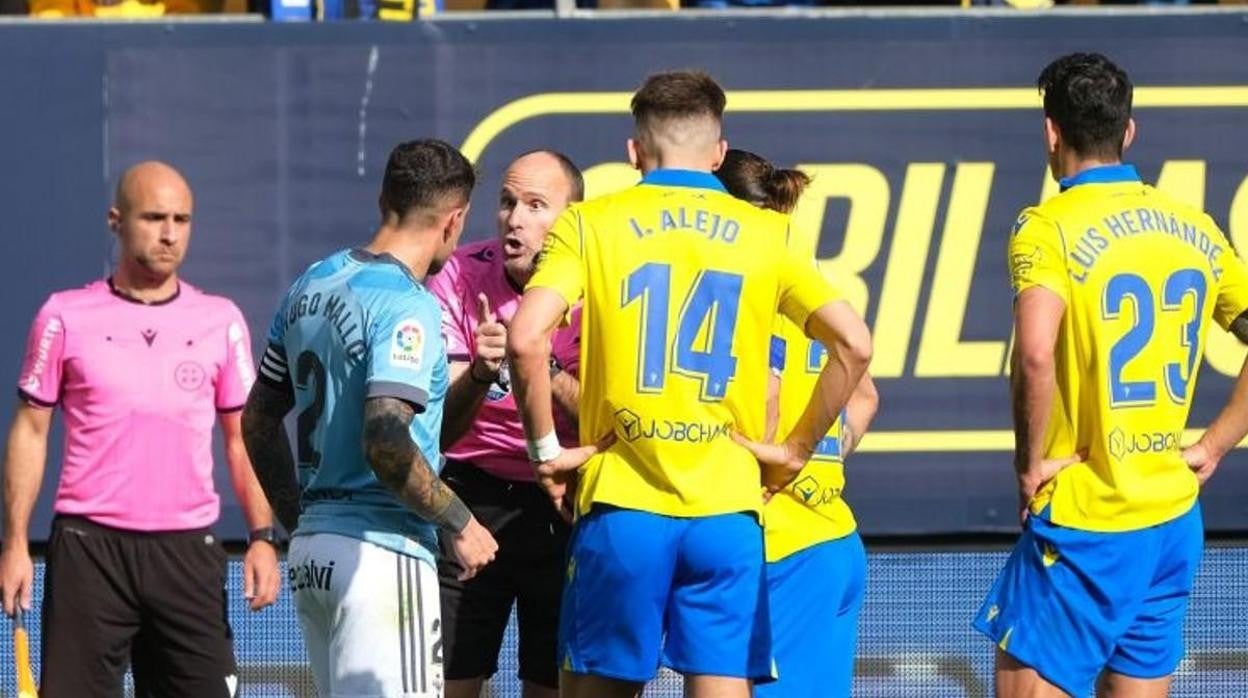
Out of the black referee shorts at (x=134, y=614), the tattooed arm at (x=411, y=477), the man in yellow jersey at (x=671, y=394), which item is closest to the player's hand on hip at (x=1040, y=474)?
the man in yellow jersey at (x=671, y=394)

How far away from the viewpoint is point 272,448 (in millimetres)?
5516

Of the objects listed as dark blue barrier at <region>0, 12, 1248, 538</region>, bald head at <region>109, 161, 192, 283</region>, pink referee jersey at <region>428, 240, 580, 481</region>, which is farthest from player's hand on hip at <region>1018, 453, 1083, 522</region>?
dark blue barrier at <region>0, 12, 1248, 538</region>

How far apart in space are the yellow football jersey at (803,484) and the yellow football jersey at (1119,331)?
580mm

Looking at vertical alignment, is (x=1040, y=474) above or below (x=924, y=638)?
above

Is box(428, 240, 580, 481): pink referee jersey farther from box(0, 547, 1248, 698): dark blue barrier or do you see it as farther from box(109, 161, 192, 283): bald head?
box(0, 547, 1248, 698): dark blue barrier

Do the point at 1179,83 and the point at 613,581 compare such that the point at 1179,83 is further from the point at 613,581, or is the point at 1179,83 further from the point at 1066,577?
the point at 613,581

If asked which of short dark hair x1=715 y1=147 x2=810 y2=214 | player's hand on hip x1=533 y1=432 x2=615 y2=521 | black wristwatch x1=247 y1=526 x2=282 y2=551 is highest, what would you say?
short dark hair x1=715 y1=147 x2=810 y2=214

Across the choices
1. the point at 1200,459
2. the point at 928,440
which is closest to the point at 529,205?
the point at 1200,459

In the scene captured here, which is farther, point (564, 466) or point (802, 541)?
point (802, 541)

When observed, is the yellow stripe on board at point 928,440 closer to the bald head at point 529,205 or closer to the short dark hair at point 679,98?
the bald head at point 529,205

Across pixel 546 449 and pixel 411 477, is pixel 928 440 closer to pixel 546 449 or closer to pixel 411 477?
pixel 546 449

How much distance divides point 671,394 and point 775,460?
0.35 metres

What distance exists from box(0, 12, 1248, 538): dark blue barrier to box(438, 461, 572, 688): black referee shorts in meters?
2.48

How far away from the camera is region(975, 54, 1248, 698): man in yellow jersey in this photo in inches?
221
